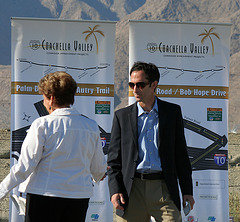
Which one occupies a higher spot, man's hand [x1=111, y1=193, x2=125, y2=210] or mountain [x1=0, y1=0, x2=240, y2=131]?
mountain [x1=0, y1=0, x2=240, y2=131]

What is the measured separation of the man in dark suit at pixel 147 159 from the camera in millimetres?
3057

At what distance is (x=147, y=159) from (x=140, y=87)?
49 centimetres

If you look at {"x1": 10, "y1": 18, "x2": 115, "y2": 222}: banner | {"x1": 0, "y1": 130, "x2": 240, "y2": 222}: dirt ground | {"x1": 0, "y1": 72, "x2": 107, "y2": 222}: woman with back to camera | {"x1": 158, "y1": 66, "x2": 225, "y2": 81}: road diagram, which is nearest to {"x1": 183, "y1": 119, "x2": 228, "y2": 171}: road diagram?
{"x1": 158, "y1": 66, "x2": 225, "y2": 81}: road diagram

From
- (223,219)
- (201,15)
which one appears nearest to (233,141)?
(223,219)

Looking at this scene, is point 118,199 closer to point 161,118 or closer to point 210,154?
point 161,118

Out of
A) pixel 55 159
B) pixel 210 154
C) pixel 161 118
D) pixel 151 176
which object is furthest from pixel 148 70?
pixel 210 154

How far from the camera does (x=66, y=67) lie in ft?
18.5

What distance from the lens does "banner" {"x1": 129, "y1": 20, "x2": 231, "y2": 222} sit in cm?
567

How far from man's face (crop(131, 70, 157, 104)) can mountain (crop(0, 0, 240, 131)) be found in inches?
1862

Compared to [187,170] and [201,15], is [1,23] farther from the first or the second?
[187,170]

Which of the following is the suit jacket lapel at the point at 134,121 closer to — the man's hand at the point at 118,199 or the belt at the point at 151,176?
the belt at the point at 151,176

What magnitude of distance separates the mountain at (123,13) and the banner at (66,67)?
44823 millimetres

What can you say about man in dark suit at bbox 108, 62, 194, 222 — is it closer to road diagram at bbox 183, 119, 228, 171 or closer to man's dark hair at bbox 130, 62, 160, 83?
man's dark hair at bbox 130, 62, 160, 83

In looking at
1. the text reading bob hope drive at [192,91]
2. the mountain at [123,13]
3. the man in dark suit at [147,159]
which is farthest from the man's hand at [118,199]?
the mountain at [123,13]
